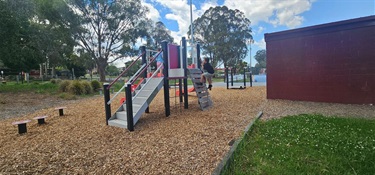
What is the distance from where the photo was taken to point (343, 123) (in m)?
4.26

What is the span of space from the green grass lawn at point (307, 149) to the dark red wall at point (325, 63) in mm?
3003

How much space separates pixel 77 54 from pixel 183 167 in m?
26.6

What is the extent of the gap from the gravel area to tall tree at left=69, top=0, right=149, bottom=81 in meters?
21.3

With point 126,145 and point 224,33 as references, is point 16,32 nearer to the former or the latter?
point 126,145

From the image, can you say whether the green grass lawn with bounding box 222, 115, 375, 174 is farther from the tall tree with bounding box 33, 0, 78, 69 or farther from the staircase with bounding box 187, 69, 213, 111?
the tall tree with bounding box 33, 0, 78, 69

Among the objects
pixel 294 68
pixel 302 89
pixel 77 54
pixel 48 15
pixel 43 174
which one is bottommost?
pixel 43 174

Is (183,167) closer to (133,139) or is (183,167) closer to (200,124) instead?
(133,139)

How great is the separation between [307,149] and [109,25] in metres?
26.2

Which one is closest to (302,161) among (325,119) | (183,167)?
(183,167)

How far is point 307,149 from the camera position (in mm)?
3008

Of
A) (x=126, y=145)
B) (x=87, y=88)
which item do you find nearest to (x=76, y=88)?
(x=87, y=88)

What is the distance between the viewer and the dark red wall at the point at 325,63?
6375 mm

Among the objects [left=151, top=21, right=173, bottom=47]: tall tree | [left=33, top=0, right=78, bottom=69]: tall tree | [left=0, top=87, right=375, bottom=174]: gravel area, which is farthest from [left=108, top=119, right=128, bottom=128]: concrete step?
[left=151, top=21, right=173, bottom=47]: tall tree

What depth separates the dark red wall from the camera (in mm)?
6375
